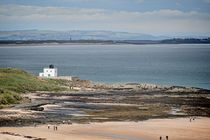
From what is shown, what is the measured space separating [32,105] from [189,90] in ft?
89.4

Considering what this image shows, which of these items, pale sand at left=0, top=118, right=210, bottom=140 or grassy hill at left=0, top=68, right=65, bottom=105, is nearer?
pale sand at left=0, top=118, right=210, bottom=140

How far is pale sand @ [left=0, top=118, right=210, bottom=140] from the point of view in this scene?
36.4 metres

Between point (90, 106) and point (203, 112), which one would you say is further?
point (90, 106)

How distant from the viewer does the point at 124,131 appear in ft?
128

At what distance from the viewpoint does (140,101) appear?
2288 inches

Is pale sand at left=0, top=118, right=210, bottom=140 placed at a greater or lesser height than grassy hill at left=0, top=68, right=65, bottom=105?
lesser

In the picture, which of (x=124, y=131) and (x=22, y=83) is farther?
(x=22, y=83)

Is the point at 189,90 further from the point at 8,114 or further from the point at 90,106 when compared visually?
the point at 8,114

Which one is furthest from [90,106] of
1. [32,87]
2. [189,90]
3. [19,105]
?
[189,90]

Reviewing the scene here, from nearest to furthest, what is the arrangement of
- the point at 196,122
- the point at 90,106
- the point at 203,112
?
the point at 196,122 < the point at 203,112 < the point at 90,106

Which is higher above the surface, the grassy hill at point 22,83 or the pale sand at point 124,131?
the grassy hill at point 22,83

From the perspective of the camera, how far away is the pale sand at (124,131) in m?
36.4

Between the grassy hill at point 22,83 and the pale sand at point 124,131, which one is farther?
the grassy hill at point 22,83

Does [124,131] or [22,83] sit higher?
[22,83]
